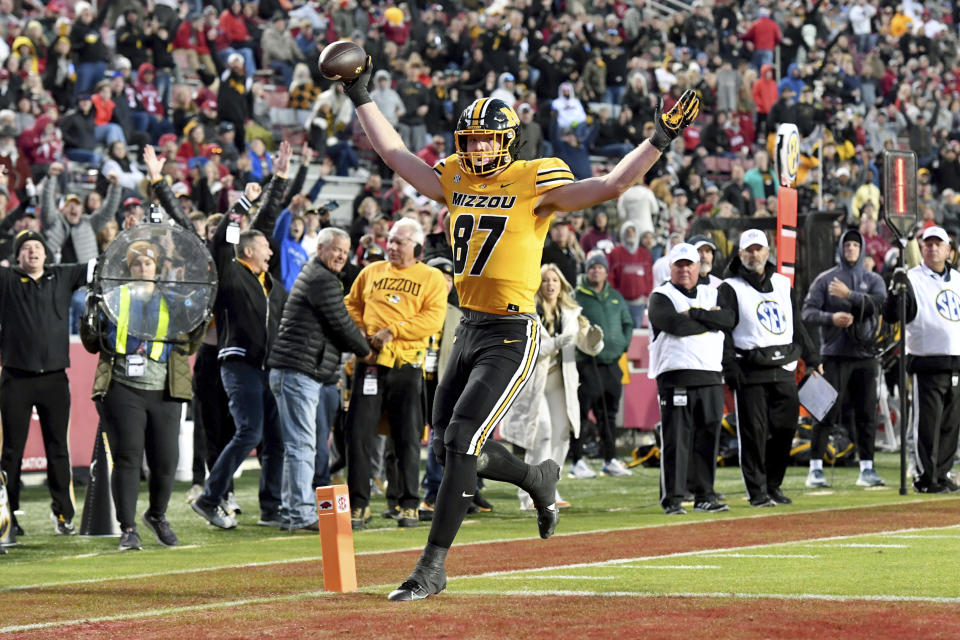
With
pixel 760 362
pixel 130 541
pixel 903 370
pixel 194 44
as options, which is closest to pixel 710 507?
pixel 760 362

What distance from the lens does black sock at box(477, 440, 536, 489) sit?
7.93m

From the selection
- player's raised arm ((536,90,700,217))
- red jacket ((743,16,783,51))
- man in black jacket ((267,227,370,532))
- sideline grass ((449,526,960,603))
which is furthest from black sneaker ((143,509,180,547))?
red jacket ((743,16,783,51))

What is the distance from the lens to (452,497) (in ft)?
24.9

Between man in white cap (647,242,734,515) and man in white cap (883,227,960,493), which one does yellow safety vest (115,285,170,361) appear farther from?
man in white cap (883,227,960,493)

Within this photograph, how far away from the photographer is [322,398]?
42.9ft

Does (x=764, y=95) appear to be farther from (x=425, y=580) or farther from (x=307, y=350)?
(x=425, y=580)

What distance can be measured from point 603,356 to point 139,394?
293 inches

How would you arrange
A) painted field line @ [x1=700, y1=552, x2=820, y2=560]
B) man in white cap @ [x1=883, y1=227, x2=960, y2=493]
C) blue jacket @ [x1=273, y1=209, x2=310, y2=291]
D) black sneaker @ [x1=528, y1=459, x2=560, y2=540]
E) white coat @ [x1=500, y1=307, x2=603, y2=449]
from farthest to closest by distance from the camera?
blue jacket @ [x1=273, y1=209, x2=310, y2=291], man in white cap @ [x1=883, y1=227, x2=960, y2=493], white coat @ [x1=500, y1=307, x2=603, y2=449], painted field line @ [x1=700, y1=552, x2=820, y2=560], black sneaker @ [x1=528, y1=459, x2=560, y2=540]

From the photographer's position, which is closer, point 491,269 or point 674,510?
point 491,269

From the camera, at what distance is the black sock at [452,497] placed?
757 cm

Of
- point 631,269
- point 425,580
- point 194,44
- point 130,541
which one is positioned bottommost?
point 130,541

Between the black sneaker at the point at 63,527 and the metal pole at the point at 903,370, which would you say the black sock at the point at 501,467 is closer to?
the black sneaker at the point at 63,527

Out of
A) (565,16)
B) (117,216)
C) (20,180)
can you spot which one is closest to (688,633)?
(117,216)

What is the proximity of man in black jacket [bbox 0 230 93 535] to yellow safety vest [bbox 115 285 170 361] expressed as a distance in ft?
3.68
